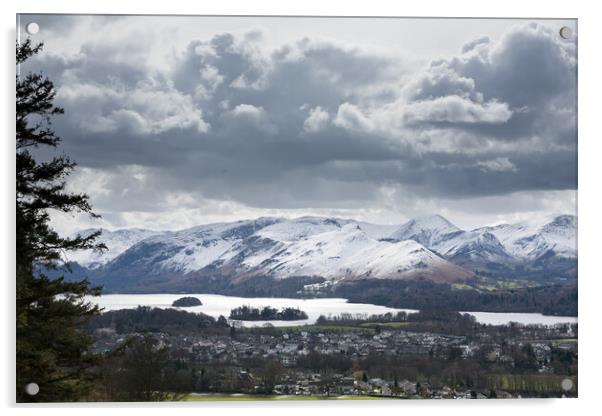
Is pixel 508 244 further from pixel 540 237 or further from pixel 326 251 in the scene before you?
pixel 326 251

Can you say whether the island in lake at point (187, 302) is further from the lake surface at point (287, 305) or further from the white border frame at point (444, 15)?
the white border frame at point (444, 15)

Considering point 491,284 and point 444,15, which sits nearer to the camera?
point 444,15

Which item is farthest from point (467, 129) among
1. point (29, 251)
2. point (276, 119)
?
point (29, 251)

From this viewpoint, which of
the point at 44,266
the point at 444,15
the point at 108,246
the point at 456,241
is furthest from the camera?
the point at 456,241

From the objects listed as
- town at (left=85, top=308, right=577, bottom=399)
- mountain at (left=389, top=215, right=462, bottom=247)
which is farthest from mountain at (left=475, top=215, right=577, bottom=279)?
town at (left=85, top=308, right=577, bottom=399)

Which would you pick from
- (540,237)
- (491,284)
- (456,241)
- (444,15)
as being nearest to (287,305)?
(456,241)

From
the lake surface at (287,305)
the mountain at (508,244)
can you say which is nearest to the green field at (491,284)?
the mountain at (508,244)

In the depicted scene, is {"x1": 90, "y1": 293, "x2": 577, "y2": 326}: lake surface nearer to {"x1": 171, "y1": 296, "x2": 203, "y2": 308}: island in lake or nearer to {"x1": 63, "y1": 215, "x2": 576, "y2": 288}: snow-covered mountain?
{"x1": 171, "y1": 296, "x2": 203, "y2": 308}: island in lake

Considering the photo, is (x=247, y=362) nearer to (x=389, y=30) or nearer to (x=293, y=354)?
(x=293, y=354)
